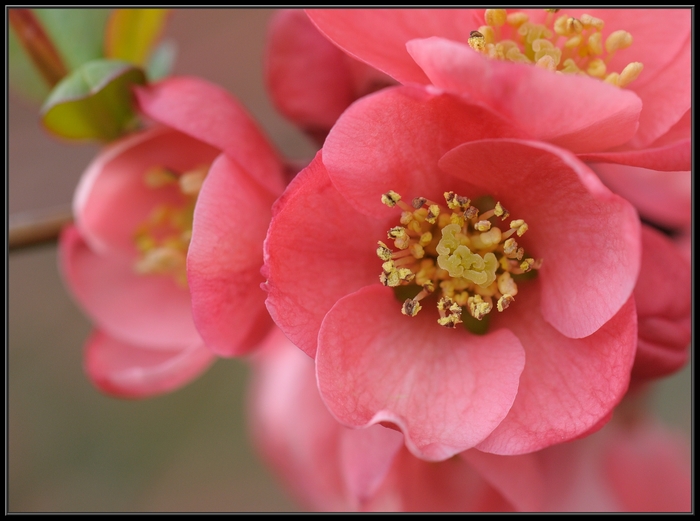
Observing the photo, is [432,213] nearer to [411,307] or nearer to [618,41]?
[411,307]

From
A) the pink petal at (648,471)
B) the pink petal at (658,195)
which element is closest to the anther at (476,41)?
the pink petal at (658,195)

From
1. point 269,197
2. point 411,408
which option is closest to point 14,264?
point 269,197

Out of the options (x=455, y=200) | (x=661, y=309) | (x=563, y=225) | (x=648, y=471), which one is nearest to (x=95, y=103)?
(x=455, y=200)

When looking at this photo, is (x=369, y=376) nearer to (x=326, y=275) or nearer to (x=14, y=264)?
(x=326, y=275)

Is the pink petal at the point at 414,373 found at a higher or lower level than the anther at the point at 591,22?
lower

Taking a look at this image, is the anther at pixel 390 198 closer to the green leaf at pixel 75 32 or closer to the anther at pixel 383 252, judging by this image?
the anther at pixel 383 252

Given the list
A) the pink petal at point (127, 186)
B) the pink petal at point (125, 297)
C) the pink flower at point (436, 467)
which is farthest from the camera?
the pink petal at point (125, 297)

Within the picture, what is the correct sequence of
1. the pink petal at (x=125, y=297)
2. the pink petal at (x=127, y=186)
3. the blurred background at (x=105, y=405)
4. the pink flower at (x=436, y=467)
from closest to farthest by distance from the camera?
the pink flower at (x=436, y=467) < the pink petal at (x=127, y=186) < the pink petal at (x=125, y=297) < the blurred background at (x=105, y=405)
